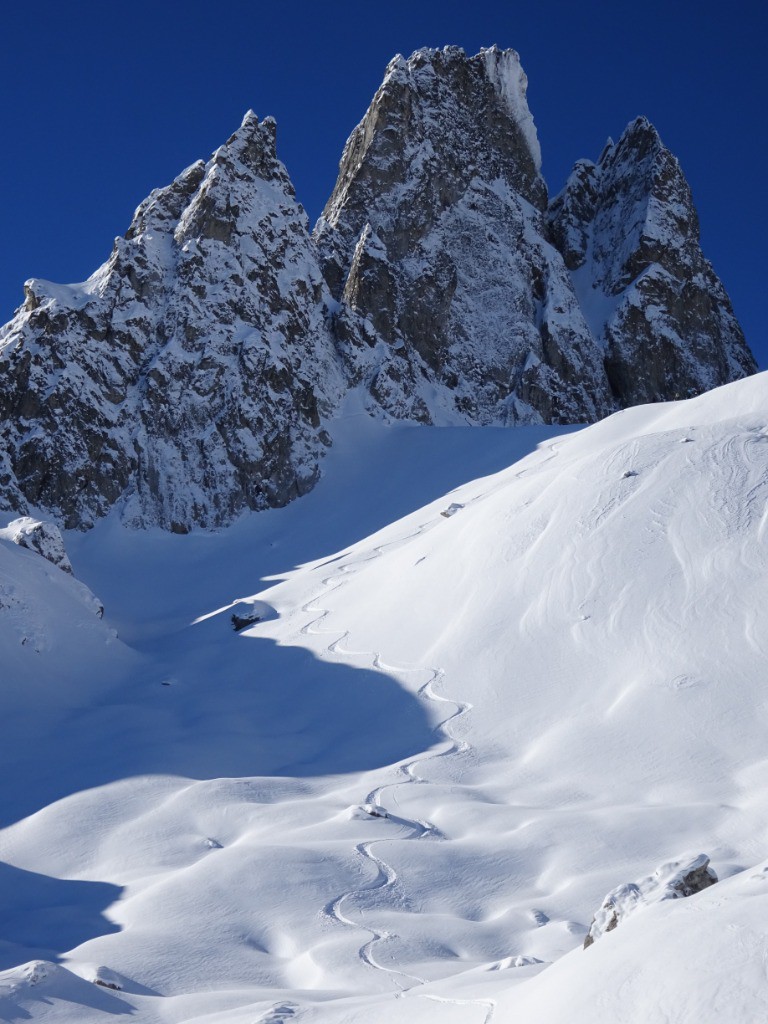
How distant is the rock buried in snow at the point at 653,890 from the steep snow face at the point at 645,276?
211 ft

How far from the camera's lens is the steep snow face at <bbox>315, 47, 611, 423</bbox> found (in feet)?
207

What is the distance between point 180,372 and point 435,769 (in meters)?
41.2

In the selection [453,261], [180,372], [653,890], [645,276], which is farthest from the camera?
[645,276]

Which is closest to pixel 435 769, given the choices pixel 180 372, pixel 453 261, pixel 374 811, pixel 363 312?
pixel 374 811

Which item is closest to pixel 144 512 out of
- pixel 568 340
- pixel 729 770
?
pixel 568 340

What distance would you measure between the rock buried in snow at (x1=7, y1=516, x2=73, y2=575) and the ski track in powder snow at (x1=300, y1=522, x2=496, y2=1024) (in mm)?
8454

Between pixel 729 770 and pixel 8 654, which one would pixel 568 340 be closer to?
pixel 8 654

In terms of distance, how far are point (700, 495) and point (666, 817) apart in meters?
10.1

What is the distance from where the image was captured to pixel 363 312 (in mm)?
62938

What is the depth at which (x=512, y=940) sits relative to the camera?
32.0 ft

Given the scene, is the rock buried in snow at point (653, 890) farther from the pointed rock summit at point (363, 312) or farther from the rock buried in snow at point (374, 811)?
the pointed rock summit at point (363, 312)

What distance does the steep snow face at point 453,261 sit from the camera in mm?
63156

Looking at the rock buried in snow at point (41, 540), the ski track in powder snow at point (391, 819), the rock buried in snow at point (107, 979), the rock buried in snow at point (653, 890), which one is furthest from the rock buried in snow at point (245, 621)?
the rock buried in snow at point (653, 890)

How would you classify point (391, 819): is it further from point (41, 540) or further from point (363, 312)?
point (363, 312)
